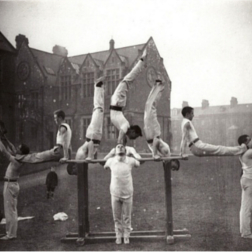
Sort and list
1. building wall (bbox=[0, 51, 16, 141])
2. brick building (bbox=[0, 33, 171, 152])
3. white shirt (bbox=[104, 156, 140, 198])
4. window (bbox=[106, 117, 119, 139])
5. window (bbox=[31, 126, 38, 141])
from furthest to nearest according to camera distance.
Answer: window (bbox=[106, 117, 119, 139]) < window (bbox=[31, 126, 38, 141]) < brick building (bbox=[0, 33, 171, 152]) < building wall (bbox=[0, 51, 16, 141]) < white shirt (bbox=[104, 156, 140, 198])

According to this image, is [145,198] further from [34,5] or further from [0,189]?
[34,5]

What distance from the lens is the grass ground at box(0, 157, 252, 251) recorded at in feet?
12.6

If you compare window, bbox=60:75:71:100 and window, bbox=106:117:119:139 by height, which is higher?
window, bbox=60:75:71:100

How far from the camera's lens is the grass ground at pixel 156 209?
3828 mm

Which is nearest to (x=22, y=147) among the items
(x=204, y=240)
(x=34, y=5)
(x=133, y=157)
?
(x=133, y=157)

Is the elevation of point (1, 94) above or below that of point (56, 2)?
below

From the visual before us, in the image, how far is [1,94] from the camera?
516 centimetres

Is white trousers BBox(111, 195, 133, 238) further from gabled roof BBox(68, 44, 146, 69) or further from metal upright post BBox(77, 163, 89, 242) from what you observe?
gabled roof BBox(68, 44, 146, 69)

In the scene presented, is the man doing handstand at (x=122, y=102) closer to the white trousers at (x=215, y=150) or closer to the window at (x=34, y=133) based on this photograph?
the white trousers at (x=215, y=150)

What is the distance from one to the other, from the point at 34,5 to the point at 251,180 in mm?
4162

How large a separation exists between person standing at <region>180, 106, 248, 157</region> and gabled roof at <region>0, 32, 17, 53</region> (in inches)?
128

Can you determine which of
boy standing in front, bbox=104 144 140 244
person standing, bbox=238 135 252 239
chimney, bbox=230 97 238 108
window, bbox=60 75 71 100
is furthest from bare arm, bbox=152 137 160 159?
window, bbox=60 75 71 100

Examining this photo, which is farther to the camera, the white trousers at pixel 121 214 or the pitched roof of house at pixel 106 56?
the pitched roof of house at pixel 106 56

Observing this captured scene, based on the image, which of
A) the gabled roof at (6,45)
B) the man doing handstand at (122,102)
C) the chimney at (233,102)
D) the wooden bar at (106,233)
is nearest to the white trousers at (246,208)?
the wooden bar at (106,233)
